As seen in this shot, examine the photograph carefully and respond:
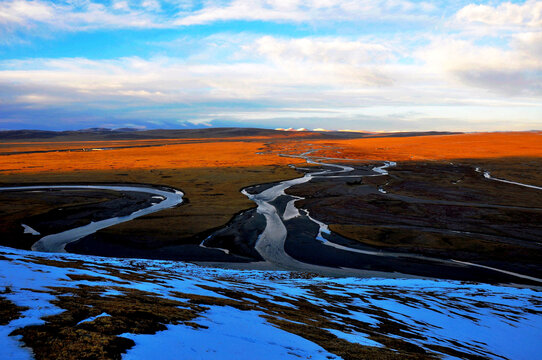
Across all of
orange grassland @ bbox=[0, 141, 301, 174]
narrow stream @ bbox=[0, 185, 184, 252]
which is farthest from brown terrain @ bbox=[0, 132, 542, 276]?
orange grassland @ bbox=[0, 141, 301, 174]

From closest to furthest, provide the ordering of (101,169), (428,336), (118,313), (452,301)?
1. (118,313)
2. (428,336)
3. (452,301)
4. (101,169)

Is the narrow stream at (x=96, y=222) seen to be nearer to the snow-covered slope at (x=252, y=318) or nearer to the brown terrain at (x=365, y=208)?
the brown terrain at (x=365, y=208)

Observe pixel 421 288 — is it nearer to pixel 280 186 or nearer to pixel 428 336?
pixel 428 336

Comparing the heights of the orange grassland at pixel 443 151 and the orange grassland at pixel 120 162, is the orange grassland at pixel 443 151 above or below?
above

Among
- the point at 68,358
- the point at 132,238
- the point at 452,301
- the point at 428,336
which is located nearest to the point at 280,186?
the point at 132,238

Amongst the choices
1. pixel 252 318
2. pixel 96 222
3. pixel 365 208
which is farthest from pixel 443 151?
pixel 252 318

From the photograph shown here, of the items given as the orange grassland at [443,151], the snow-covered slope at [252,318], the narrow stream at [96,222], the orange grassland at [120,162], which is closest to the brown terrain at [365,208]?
the narrow stream at [96,222]

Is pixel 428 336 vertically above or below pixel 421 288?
above

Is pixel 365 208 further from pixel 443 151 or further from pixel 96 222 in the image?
pixel 443 151

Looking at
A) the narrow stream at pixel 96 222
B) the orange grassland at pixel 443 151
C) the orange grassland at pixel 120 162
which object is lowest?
the narrow stream at pixel 96 222
